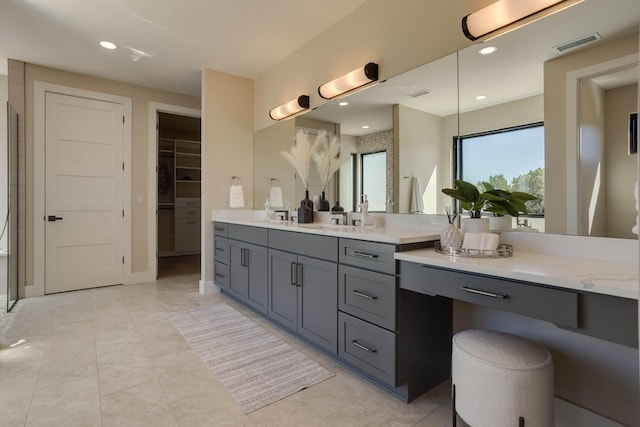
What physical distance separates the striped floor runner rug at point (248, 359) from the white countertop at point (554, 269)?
99 cm

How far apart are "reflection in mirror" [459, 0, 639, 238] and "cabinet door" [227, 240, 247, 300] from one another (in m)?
2.36

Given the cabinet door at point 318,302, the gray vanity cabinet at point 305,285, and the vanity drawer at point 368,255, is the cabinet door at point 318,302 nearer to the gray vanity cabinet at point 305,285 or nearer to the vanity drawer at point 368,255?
the gray vanity cabinet at point 305,285

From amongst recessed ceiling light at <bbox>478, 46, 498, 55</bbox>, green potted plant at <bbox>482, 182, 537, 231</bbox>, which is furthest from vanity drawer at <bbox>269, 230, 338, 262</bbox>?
Result: recessed ceiling light at <bbox>478, 46, 498, 55</bbox>

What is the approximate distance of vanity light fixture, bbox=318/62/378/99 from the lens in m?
2.38

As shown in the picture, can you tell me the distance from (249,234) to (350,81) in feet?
5.25

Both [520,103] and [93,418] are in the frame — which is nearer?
[93,418]

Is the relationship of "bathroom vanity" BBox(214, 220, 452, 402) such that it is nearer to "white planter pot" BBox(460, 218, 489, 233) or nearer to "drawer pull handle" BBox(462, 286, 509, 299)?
"white planter pot" BBox(460, 218, 489, 233)

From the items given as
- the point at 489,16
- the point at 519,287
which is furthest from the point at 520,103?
the point at 519,287

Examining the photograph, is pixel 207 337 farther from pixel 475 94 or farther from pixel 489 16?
pixel 489 16

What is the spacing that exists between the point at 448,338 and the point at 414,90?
1611mm

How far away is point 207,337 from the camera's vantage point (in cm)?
249

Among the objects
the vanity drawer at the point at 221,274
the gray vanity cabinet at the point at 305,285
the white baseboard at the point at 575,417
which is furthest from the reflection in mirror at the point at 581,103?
the vanity drawer at the point at 221,274

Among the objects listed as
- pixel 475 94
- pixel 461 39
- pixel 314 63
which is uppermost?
pixel 314 63

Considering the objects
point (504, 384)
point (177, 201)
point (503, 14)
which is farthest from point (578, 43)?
point (177, 201)
